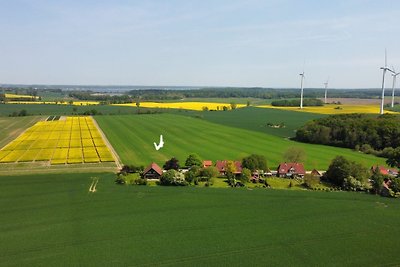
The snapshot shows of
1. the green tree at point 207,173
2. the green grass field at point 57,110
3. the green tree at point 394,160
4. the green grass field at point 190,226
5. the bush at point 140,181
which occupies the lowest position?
the green grass field at point 190,226

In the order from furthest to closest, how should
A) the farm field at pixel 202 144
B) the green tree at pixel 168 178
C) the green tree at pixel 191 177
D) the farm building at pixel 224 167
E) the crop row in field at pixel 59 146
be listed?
1. the farm field at pixel 202 144
2. the crop row in field at pixel 59 146
3. the farm building at pixel 224 167
4. the green tree at pixel 191 177
5. the green tree at pixel 168 178

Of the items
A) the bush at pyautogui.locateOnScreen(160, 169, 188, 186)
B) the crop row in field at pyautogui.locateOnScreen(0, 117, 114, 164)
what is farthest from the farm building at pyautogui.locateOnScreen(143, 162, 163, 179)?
the crop row in field at pyautogui.locateOnScreen(0, 117, 114, 164)

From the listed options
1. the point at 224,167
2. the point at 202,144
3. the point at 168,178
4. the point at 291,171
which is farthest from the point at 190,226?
the point at 202,144

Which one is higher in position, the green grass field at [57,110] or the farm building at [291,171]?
the green grass field at [57,110]

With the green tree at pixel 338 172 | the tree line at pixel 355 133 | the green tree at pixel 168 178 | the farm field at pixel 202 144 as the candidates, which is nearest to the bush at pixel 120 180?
the green tree at pixel 168 178

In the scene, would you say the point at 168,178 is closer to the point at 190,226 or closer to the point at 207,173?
the point at 207,173

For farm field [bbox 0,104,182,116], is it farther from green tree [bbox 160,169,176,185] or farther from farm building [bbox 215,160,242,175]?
green tree [bbox 160,169,176,185]

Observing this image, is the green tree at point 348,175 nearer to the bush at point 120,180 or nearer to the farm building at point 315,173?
the farm building at point 315,173
